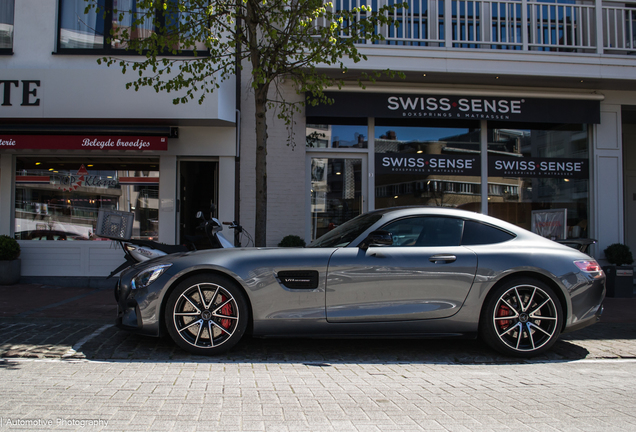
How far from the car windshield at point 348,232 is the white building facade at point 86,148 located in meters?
4.64

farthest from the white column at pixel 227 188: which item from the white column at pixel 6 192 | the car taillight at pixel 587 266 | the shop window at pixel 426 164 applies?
the car taillight at pixel 587 266

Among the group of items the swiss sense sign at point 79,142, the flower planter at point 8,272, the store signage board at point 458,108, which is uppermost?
the store signage board at point 458,108

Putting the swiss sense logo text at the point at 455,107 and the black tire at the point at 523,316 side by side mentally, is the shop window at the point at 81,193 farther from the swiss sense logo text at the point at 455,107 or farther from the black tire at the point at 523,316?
the black tire at the point at 523,316

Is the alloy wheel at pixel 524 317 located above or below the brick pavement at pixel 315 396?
above

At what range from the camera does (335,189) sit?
9562mm

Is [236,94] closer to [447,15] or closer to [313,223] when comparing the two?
[313,223]

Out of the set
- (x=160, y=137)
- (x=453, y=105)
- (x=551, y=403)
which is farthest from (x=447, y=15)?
(x=551, y=403)

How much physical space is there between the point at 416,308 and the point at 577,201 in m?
7.69

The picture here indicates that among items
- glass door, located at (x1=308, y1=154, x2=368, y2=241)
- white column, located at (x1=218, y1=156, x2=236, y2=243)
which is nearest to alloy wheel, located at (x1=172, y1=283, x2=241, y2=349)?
white column, located at (x1=218, y1=156, x2=236, y2=243)

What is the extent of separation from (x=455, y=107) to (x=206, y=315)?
285 inches

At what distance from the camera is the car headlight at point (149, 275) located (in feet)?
13.4

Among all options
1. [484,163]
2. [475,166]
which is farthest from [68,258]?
[484,163]

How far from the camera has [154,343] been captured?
14.7 feet

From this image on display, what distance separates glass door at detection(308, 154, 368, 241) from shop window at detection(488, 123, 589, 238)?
2.80m
